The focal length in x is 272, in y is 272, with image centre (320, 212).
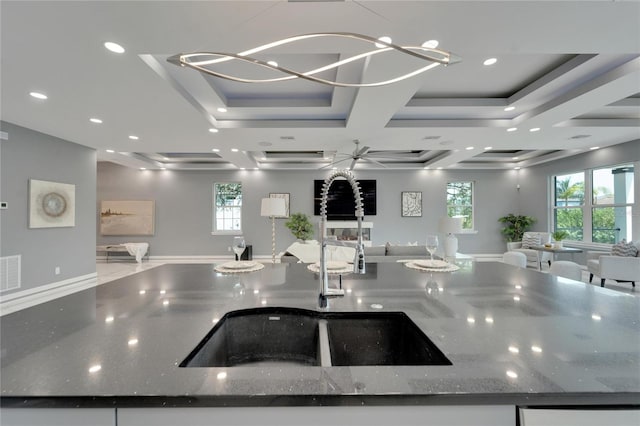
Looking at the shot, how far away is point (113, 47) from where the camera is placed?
2.04 metres

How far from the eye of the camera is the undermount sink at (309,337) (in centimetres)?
97

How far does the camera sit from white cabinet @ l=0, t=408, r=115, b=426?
1.77 feet

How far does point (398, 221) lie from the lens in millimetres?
7785

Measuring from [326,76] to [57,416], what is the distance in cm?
317

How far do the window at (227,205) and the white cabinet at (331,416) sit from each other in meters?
7.43

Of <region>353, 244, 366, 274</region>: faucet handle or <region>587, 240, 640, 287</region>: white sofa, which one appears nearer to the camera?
<region>353, 244, 366, 274</region>: faucet handle

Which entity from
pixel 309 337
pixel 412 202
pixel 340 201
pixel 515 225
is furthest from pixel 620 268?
pixel 309 337

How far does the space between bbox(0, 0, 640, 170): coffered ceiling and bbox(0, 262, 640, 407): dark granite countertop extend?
1.68m

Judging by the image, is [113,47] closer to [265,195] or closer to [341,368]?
[341,368]

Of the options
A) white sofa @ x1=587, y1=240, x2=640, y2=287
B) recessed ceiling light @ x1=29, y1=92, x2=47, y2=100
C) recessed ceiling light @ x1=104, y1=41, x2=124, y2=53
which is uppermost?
recessed ceiling light @ x1=29, y1=92, x2=47, y2=100

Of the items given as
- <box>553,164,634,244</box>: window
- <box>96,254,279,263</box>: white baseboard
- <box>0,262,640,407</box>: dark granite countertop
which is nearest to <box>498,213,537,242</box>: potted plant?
<box>553,164,634,244</box>: window

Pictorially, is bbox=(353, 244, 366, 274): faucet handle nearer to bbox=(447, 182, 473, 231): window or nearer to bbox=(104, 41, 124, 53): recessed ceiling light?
bbox=(104, 41, 124, 53): recessed ceiling light

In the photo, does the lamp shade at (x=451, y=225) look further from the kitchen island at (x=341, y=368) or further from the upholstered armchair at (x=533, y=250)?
the upholstered armchair at (x=533, y=250)

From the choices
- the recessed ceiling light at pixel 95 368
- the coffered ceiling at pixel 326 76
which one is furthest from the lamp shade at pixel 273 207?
the recessed ceiling light at pixel 95 368
